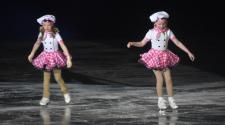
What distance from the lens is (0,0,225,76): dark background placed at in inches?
1122

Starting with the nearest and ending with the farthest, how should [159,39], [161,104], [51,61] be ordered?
1. [161,104]
2. [159,39]
3. [51,61]

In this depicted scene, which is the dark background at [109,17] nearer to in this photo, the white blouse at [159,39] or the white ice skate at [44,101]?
the white ice skate at [44,101]

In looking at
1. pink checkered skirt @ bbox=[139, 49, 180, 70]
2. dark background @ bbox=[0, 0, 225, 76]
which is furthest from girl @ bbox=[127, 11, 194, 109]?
dark background @ bbox=[0, 0, 225, 76]

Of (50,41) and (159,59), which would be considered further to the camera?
(50,41)

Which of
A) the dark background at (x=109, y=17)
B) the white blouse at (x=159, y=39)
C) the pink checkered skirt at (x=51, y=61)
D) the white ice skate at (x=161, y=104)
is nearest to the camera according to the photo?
the white ice skate at (x=161, y=104)

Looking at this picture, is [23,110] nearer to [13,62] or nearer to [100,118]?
[100,118]

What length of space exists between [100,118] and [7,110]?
1630 mm

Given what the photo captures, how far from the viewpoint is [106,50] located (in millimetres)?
22281

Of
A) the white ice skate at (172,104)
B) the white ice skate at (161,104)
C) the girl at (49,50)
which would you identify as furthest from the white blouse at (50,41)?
the white ice skate at (172,104)

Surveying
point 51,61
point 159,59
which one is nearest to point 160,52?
point 159,59

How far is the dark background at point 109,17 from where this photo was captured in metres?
28.5

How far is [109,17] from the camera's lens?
3066 cm

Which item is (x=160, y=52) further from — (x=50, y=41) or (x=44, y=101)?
(x=44, y=101)

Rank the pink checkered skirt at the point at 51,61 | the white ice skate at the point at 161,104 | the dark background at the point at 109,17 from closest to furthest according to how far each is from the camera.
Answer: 1. the white ice skate at the point at 161,104
2. the pink checkered skirt at the point at 51,61
3. the dark background at the point at 109,17
